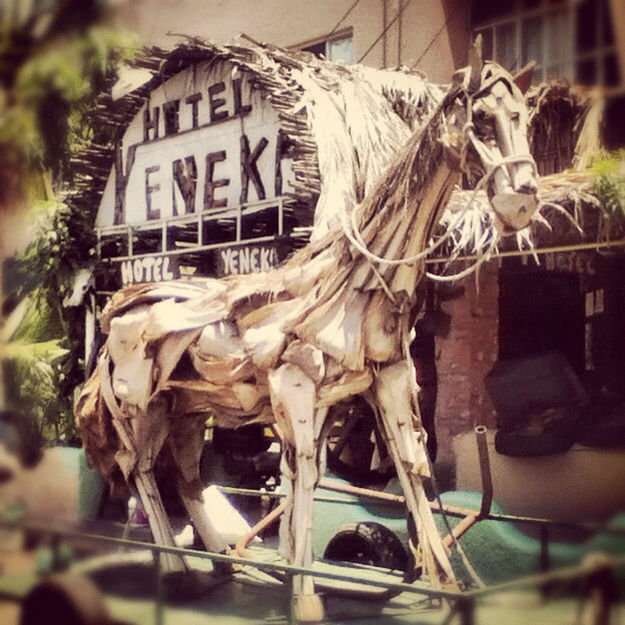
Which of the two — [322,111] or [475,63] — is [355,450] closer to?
[322,111]

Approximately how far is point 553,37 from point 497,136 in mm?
370

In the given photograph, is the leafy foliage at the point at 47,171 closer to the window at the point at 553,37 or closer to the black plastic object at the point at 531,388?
the window at the point at 553,37

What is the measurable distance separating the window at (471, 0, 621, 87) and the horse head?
0.09m

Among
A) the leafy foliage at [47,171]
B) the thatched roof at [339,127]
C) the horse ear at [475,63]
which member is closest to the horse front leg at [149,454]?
the leafy foliage at [47,171]

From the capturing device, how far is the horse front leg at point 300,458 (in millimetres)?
2646

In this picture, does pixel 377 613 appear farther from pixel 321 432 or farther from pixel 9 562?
pixel 9 562

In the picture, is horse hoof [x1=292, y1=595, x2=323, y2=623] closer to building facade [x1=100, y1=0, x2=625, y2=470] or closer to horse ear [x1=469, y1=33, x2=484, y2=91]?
building facade [x1=100, y1=0, x2=625, y2=470]

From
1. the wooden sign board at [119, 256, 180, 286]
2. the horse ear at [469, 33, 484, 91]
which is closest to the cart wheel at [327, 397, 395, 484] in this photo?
the wooden sign board at [119, 256, 180, 286]

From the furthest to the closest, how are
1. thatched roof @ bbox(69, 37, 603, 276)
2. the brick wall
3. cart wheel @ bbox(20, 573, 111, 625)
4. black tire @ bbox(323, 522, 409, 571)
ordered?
the brick wall, black tire @ bbox(323, 522, 409, 571), thatched roof @ bbox(69, 37, 603, 276), cart wheel @ bbox(20, 573, 111, 625)

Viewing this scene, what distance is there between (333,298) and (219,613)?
1.05 metres

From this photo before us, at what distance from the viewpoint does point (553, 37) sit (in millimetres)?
1993

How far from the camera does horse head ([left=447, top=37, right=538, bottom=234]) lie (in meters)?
2.25

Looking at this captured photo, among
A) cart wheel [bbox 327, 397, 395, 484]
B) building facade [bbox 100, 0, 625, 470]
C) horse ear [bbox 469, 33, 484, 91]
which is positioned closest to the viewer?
building facade [bbox 100, 0, 625, 470]

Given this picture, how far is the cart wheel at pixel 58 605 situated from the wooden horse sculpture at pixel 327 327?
2.56 ft
